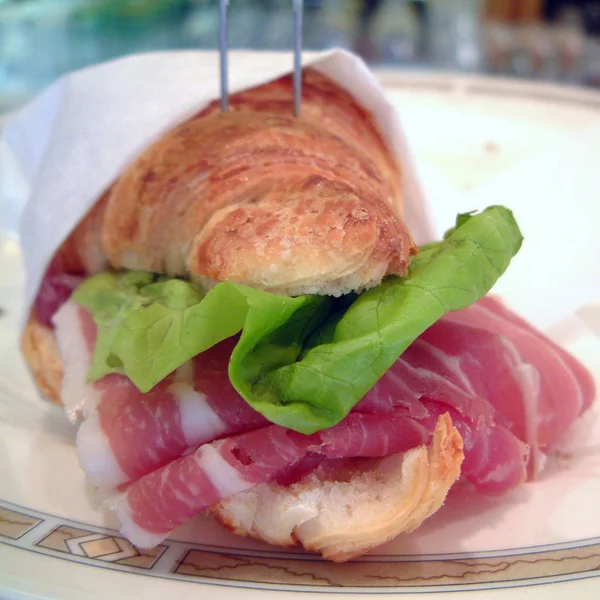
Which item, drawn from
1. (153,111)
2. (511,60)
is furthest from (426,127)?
(511,60)

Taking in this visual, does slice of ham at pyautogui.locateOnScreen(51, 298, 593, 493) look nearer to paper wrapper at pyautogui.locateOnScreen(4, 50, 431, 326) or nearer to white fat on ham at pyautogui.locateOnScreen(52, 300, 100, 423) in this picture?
white fat on ham at pyautogui.locateOnScreen(52, 300, 100, 423)

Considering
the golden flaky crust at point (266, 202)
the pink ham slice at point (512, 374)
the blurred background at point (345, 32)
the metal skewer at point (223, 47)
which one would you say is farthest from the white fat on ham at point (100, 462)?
the blurred background at point (345, 32)

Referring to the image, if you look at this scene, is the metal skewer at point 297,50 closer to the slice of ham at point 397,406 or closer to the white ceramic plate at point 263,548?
the slice of ham at point 397,406

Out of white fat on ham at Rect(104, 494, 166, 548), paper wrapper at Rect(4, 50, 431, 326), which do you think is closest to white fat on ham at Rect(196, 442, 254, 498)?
white fat on ham at Rect(104, 494, 166, 548)

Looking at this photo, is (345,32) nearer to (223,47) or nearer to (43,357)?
(223,47)

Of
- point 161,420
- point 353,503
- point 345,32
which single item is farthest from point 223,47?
point 345,32

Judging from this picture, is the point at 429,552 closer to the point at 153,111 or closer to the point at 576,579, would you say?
the point at 576,579

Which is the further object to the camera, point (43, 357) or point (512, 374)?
point (43, 357)
